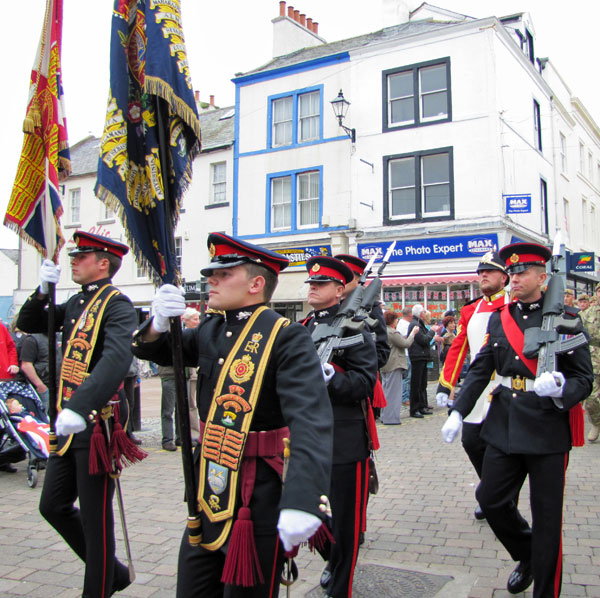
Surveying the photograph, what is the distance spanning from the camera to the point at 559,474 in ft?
12.2

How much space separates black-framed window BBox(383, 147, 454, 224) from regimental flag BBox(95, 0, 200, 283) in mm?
18366

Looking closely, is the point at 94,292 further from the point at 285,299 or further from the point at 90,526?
the point at 285,299

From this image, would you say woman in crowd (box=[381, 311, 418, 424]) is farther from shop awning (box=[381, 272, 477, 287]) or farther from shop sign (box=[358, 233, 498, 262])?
shop awning (box=[381, 272, 477, 287])

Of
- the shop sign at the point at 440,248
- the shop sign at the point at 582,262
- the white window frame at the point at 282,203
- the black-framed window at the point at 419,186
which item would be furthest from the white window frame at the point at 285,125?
the shop sign at the point at 582,262

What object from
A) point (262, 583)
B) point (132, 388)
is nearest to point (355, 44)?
point (132, 388)

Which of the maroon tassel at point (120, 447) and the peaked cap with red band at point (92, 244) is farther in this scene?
the peaked cap with red band at point (92, 244)

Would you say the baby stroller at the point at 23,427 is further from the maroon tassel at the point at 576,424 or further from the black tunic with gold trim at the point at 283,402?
the maroon tassel at the point at 576,424

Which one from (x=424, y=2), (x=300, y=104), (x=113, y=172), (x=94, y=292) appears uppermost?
(x=424, y=2)

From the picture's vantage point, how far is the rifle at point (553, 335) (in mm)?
3721

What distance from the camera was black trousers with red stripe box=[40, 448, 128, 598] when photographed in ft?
11.9

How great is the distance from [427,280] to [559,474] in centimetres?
1730

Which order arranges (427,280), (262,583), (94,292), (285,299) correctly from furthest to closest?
1. (285,299)
2. (427,280)
3. (94,292)
4. (262,583)

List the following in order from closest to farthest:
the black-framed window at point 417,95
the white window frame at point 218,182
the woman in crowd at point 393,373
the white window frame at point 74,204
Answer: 1. the woman in crowd at point 393,373
2. the black-framed window at point 417,95
3. the white window frame at point 218,182
4. the white window frame at point 74,204

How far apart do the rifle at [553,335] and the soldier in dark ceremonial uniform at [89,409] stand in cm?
238
